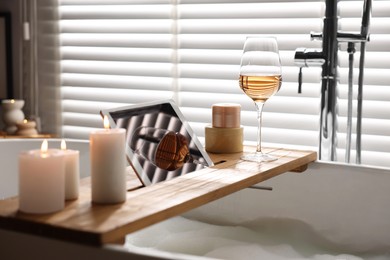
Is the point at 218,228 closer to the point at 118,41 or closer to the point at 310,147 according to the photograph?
the point at 310,147

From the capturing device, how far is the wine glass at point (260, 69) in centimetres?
142

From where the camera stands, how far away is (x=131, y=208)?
1037 millimetres

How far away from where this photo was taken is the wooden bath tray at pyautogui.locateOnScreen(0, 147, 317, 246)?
3.08 feet

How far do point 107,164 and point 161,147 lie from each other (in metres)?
0.32

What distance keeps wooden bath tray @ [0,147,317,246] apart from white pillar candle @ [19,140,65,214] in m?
0.02

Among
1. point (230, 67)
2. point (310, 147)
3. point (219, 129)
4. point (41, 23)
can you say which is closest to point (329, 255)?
point (219, 129)

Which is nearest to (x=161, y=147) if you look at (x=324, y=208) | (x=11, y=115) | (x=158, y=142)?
(x=158, y=142)

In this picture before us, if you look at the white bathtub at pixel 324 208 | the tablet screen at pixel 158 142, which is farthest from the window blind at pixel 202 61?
the tablet screen at pixel 158 142

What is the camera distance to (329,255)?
154cm

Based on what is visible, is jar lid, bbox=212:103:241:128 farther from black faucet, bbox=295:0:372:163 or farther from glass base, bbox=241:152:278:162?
black faucet, bbox=295:0:372:163

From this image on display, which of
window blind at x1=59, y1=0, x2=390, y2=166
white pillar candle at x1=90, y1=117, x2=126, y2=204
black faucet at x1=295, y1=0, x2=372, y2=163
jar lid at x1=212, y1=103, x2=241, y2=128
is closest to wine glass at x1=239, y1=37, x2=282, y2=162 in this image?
jar lid at x1=212, y1=103, x2=241, y2=128

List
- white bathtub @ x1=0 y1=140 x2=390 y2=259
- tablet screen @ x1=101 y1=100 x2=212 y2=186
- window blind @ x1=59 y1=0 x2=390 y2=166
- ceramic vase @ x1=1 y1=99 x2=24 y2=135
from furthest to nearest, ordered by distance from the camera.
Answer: ceramic vase @ x1=1 y1=99 x2=24 y2=135 → window blind @ x1=59 y1=0 x2=390 y2=166 → white bathtub @ x1=0 y1=140 x2=390 y2=259 → tablet screen @ x1=101 y1=100 x2=212 y2=186

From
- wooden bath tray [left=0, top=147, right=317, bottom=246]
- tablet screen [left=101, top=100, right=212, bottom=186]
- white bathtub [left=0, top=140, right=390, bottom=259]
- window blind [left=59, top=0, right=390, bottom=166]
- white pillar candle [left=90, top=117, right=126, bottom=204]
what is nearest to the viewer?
wooden bath tray [left=0, top=147, right=317, bottom=246]

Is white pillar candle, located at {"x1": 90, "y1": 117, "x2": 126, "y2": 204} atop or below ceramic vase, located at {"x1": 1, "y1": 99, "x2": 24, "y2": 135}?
atop
